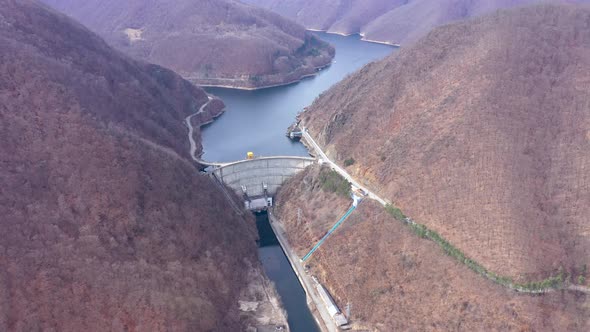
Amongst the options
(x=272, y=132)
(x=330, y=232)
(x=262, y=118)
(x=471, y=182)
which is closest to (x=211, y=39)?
(x=262, y=118)

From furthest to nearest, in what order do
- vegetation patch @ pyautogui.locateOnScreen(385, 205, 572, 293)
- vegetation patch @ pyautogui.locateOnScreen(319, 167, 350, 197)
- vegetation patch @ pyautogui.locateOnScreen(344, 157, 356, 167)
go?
vegetation patch @ pyautogui.locateOnScreen(344, 157, 356, 167), vegetation patch @ pyautogui.locateOnScreen(319, 167, 350, 197), vegetation patch @ pyautogui.locateOnScreen(385, 205, 572, 293)

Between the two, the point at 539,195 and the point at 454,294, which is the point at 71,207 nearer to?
the point at 454,294

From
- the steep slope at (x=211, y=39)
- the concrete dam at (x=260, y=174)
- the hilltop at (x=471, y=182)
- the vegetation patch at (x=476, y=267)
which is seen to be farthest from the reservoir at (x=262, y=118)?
the vegetation patch at (x=476, y=267)

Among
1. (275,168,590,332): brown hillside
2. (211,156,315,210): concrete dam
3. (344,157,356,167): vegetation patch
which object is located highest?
(211,156,315,210): concrete dam

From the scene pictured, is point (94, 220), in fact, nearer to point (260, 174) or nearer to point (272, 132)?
point (260, 174)

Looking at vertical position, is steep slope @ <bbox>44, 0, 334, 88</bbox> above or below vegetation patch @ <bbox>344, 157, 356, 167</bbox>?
above

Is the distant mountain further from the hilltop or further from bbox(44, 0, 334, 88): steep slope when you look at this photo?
the hilltop

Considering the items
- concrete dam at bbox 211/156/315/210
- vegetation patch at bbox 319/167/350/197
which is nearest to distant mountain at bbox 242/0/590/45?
concrete dam at bbox 211/156/315/210
